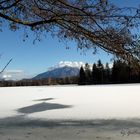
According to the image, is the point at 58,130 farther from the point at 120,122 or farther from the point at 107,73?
the point at 107,73

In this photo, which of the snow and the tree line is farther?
the tree line

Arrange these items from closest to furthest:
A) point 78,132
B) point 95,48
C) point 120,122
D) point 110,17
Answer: point 110,17
point 95,48
point 78,132
point 120,122

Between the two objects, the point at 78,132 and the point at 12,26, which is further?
the point at 78,132

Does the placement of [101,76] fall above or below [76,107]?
above

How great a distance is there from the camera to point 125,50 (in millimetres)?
7238

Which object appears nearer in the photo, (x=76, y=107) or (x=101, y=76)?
(x=76, y=107)

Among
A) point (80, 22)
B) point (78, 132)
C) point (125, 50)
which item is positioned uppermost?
point (80, 22)

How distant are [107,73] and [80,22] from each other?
330 ft

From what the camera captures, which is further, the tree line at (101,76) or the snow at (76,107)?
the tree line at (101,76)

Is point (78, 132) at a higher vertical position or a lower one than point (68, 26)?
lower

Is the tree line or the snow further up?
the tree line

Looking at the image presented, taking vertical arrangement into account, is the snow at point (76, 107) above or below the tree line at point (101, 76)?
below

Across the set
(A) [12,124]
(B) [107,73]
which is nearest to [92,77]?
(B) [107,73]

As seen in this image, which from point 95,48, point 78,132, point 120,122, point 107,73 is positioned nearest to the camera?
point 95,48
